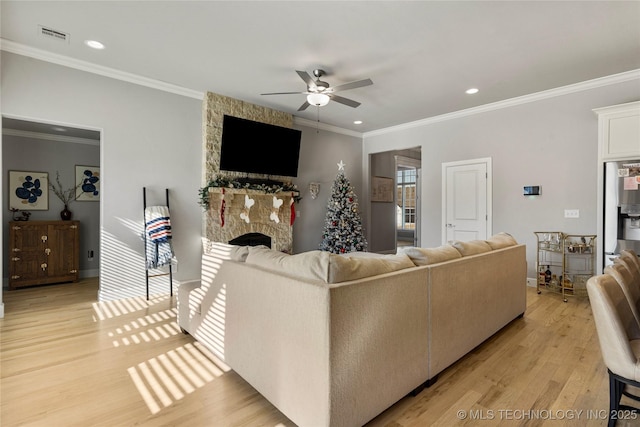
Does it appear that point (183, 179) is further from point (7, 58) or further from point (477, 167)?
point (477, 167)

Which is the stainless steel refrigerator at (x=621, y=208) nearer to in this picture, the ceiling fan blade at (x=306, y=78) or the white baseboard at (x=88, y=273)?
the ceiling fan blade at (x=306, y=78)

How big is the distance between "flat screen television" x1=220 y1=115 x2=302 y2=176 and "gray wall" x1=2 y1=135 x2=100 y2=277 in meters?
2.88

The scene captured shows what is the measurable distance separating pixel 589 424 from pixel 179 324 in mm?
3262

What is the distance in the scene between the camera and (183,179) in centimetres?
473

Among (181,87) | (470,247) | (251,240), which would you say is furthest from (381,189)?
(470,247)

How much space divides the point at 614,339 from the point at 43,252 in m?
6.78

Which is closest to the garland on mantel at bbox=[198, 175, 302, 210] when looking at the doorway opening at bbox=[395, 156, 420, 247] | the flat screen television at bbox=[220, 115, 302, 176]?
the flat screen television at bbox=[220, 115, 302, 176]

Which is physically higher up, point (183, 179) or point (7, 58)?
point (7, 58)

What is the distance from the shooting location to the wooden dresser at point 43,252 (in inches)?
183

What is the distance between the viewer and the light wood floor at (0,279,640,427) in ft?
6.01

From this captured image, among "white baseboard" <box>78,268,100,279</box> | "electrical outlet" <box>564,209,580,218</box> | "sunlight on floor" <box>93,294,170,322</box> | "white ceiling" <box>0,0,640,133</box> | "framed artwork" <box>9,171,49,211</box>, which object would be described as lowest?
"sunlight on floor" <box>93,294,170,322</box>

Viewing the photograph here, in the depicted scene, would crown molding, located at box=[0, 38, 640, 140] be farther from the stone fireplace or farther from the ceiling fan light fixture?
the ceiling fan light fixture

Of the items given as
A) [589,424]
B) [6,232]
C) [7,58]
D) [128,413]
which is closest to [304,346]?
[128,413]

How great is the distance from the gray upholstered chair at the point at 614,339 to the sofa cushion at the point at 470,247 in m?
1.01
